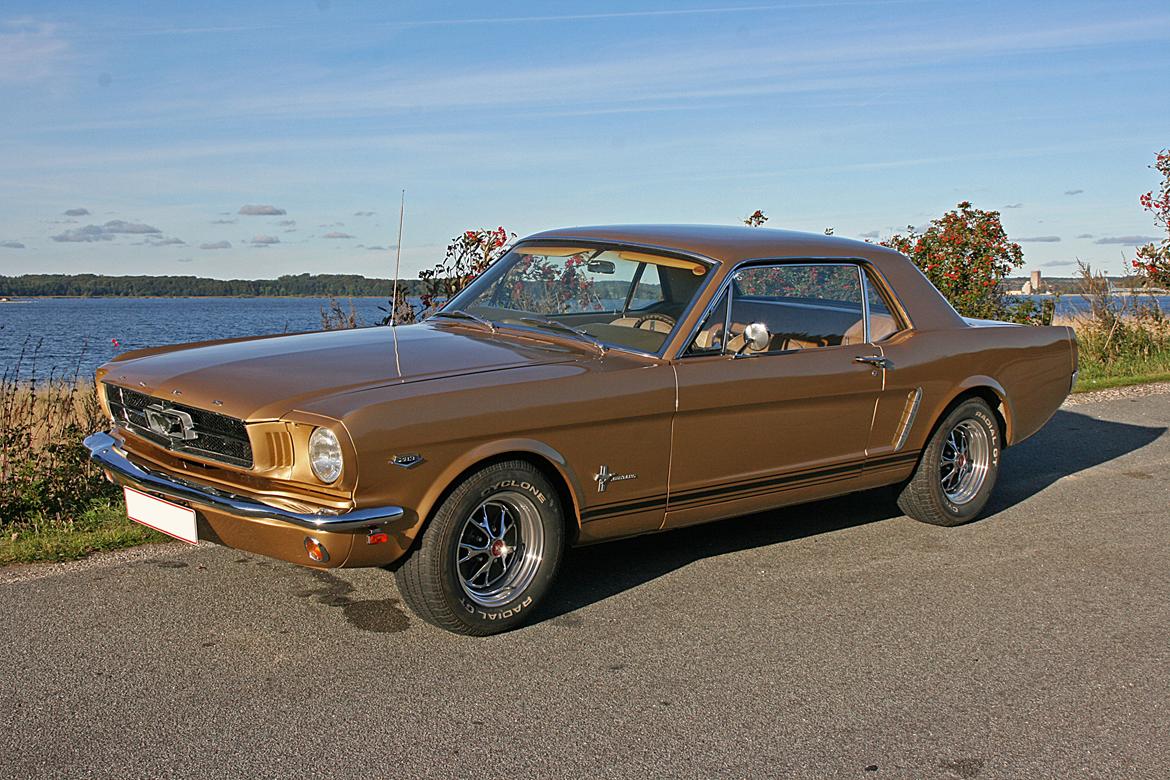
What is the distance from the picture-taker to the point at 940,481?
6301 mm

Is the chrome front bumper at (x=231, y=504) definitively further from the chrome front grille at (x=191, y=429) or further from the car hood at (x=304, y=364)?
the car hood at (x=304, y=364)

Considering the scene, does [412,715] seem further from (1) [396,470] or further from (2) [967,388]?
(2) [967,388]

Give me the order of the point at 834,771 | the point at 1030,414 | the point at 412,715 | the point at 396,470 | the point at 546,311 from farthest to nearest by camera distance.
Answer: the point at 1030,414 < the point at 546,311 < the point at 396,470 < the point at 412,715 < the point at 834,771

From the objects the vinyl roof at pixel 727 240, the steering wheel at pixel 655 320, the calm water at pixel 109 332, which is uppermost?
the vinyl roof at pixel 727 240

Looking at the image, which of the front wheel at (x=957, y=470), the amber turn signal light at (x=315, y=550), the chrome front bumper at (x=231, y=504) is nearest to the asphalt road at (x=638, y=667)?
the front wheel at (x=957, y=470)

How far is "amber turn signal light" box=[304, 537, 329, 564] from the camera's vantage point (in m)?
3.97

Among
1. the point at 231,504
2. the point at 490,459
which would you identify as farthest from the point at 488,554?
the point at 231,504

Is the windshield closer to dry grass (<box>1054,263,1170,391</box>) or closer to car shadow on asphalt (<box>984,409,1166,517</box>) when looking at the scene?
car shadow on asphalt (<box>984,409,1166,517</box>)

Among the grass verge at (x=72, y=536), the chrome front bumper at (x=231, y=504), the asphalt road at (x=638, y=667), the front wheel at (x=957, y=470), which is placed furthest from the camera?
the front wheel at (x=957, y=470)

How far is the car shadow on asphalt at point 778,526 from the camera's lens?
5191mm

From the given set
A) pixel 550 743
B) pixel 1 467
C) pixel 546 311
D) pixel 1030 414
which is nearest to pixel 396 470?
pixel 550 743

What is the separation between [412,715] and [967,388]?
12.9ft

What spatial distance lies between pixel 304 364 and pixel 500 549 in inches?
44.1

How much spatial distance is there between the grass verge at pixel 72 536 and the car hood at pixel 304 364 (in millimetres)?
968
